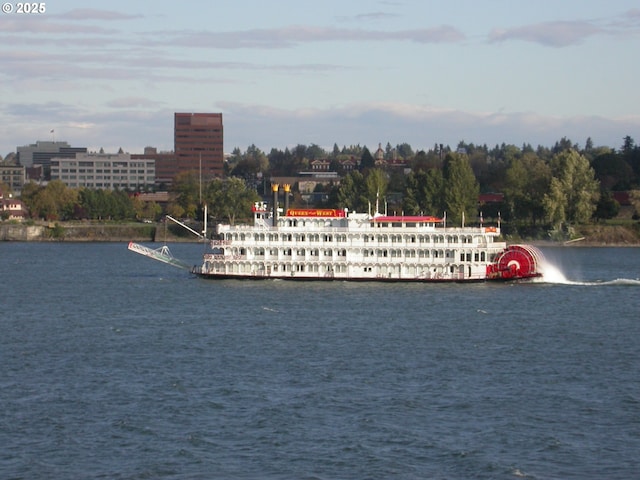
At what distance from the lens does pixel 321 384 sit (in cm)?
5053

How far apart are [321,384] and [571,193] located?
4936 inches

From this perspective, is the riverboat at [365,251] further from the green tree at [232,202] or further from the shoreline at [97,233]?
the green tree at [232,202]

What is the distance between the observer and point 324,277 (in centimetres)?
9406

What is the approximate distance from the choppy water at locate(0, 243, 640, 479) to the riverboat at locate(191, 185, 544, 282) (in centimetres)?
484

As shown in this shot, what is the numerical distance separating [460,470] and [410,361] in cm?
1906

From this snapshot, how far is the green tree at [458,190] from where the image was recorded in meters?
169

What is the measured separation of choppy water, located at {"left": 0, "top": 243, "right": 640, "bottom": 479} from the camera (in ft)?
128

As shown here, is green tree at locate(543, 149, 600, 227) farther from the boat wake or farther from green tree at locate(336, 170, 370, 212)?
the boat wake

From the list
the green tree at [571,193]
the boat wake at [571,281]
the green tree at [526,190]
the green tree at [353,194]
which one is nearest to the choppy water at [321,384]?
the boat wake at [571,281]

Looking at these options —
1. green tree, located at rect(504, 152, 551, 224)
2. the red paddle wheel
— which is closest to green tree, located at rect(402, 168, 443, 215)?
green tree, located at rect(504, 152, 551, 224)

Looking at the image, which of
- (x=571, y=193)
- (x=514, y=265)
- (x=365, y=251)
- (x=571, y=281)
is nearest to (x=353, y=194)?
(x=571, y=193)

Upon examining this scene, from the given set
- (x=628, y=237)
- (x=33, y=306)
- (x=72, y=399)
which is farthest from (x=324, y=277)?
(x=628, y=237)

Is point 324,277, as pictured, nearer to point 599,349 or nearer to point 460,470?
point 599,349

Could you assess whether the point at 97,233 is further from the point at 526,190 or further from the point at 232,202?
the point at 526,190
